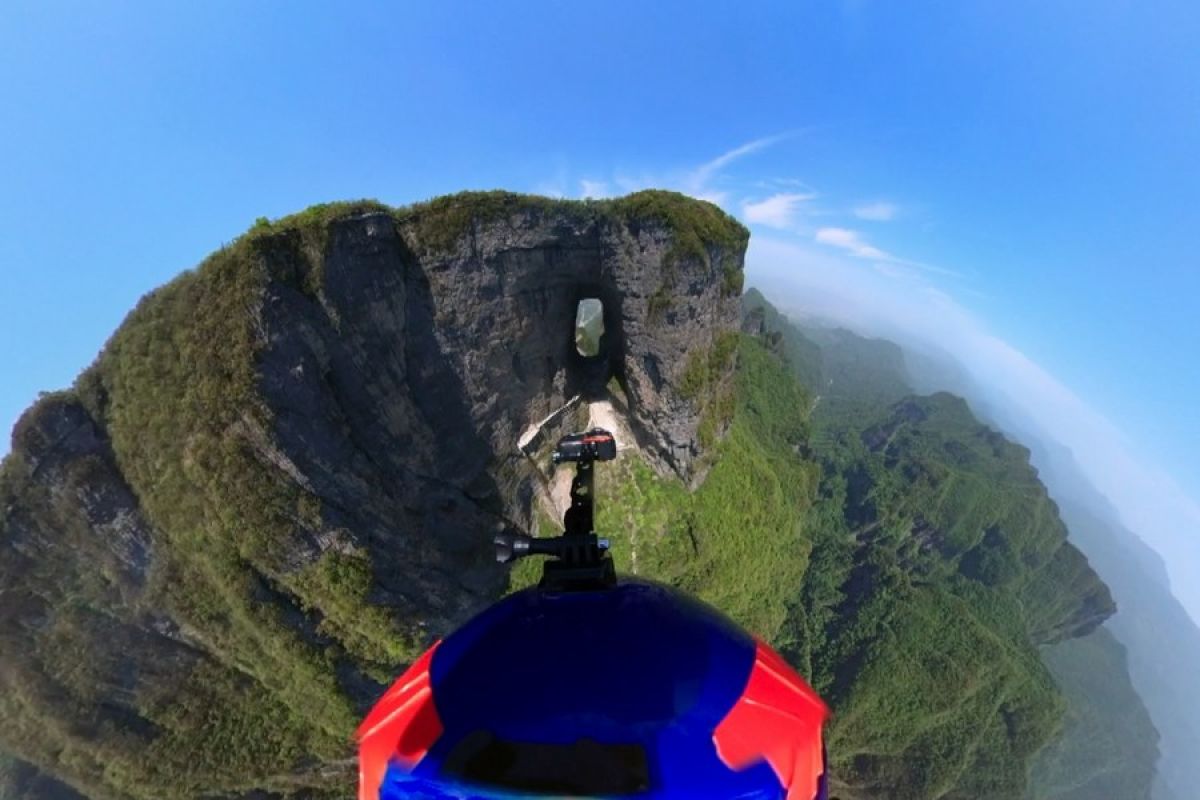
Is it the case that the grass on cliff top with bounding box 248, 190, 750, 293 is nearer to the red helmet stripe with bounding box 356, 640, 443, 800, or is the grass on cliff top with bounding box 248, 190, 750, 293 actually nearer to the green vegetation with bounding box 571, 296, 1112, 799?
the green vegetation with bounding box 571, 296, 1112, 799

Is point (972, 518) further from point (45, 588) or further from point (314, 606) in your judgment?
point (45, 588)

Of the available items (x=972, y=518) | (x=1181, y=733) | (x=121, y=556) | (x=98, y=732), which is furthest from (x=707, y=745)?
(x=1181, y=733)

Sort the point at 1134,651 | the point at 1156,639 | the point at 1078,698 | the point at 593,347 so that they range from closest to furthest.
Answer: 1. the point at 593,347
2. the point at 1078,698
3. the point at 1134,651
4. the point at 1156,639

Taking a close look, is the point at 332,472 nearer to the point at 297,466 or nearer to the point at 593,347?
the point at 297,466

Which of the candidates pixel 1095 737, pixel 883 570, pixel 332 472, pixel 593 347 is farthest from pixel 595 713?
pixel 1095 737

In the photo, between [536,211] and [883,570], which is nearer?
[536,211]

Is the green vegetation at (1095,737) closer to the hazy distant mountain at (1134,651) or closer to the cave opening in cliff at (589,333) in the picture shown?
the hazy distant mountain at (1134,651)
